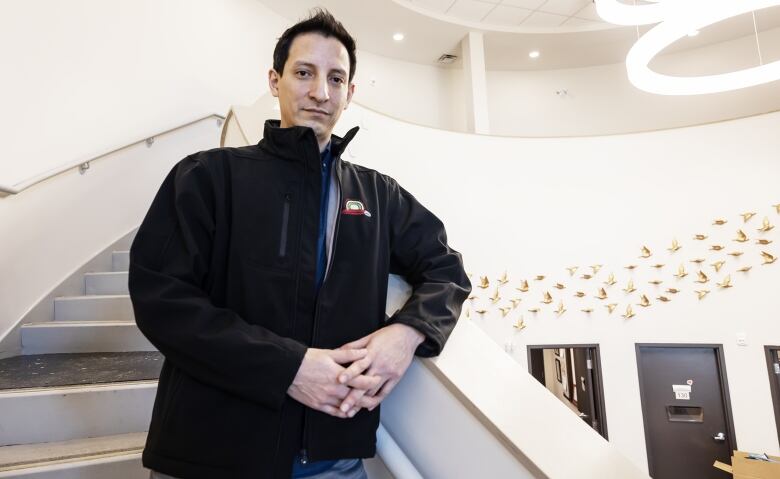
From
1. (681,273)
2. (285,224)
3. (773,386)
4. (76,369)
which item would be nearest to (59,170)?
(76,369)

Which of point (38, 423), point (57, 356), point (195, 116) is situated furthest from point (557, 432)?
point (195, 116)

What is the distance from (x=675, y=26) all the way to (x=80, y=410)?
12.5ft

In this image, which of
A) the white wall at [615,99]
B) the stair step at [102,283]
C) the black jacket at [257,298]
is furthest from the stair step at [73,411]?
the white wall at [615,99]

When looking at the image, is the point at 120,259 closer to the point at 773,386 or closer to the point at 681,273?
the point at 681,273

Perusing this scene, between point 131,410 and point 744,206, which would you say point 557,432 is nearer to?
point 131,410

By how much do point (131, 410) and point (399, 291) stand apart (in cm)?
106

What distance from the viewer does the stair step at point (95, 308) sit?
86.5 inches

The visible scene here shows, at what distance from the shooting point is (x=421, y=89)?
727 cm

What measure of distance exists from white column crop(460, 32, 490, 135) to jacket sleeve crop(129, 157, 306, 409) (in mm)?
6258

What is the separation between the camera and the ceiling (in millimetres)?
5918

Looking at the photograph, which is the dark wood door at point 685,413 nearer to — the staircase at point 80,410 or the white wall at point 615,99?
the white wall at point 615,99

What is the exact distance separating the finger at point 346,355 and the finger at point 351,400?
49 mm

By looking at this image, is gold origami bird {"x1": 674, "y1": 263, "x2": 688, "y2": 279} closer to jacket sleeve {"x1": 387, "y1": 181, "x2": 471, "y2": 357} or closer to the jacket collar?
jacket sleeve {"x1": 387, "y1": 181, "x2": 471, "y2": 357}

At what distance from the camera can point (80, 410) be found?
1336mm
